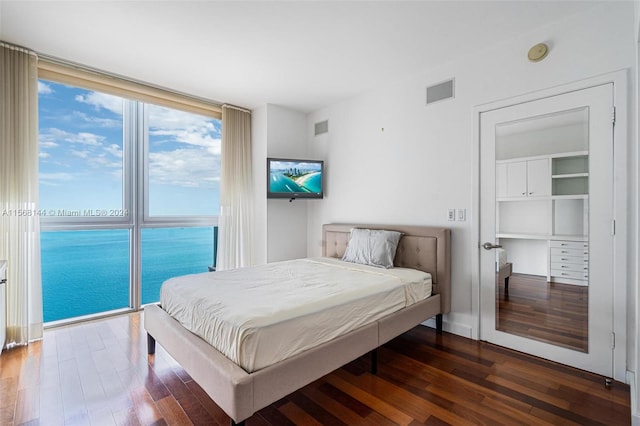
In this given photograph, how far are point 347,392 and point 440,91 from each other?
2968mm

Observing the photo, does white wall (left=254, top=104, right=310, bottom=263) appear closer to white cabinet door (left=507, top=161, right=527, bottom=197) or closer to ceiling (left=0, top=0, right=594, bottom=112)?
ceiling (left=0, top=0, right=594, bottom=112)

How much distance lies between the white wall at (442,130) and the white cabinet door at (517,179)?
31cm

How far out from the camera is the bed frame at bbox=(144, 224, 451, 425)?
4.79 ft

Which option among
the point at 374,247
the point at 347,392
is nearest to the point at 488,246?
the point at 374,247

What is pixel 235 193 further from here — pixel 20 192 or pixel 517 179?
pixel 517 179

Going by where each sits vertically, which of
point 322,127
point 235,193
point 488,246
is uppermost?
point 322,127

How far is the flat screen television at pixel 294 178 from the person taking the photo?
13.3ft

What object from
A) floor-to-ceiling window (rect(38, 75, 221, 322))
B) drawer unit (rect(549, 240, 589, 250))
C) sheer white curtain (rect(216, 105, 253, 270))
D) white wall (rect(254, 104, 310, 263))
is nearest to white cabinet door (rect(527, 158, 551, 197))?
drawer unit (rect(549, 240, 589, 250))

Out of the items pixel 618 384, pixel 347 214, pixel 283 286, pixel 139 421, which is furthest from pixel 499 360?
pixel 139 421

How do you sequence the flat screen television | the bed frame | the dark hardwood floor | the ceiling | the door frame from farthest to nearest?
the flat screen television, the dark hardwood floor, the ceiling, the door frame, the bed frame

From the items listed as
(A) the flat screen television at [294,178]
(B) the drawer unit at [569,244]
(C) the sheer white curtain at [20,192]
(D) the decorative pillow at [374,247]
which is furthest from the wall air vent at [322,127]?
(C) the sheer white curtain at [20,192]

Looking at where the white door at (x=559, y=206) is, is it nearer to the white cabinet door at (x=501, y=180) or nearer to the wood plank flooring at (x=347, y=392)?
the white cabinet door at (x=501, y=180)

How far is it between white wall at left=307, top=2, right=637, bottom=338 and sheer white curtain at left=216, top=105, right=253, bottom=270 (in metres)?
1.12

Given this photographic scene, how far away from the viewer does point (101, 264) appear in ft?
13.6
